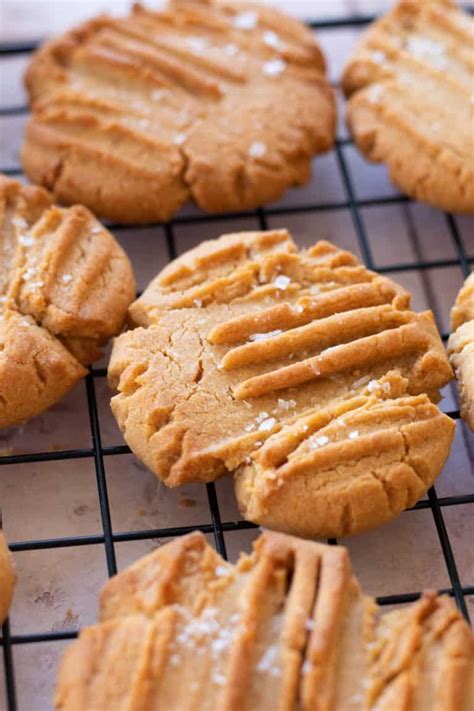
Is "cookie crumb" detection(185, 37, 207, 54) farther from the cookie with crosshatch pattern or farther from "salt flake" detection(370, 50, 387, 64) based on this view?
the cookie with crosshatch pattern

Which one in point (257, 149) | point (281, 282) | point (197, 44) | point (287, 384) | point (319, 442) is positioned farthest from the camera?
point (197, 44)

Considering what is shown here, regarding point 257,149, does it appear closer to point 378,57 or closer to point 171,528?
point 378,57

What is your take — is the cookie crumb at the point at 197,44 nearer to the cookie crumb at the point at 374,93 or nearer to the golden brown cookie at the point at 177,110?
the golden brown cookie at the point at 177,110

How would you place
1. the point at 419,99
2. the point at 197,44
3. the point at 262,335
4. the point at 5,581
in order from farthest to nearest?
the point at 197,44, the point at 419,99, the point at 262,335, the point at 5,581

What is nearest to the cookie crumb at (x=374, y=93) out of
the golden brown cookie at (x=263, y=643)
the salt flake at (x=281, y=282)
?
the salt flake at (x=281, y=282)

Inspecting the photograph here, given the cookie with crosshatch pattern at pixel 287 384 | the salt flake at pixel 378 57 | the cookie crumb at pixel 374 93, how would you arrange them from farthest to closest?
the salt flake at pixel 378 57 < the cookie crumb at pixel 374 93 < the cookie with crosshatch pattern at pixel 287 384

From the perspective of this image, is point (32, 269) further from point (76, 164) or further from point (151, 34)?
point (151, 34)

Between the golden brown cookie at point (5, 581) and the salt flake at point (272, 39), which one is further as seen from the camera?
the salt flake at point (272, 39)

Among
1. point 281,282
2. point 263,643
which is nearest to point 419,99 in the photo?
point 281,282
